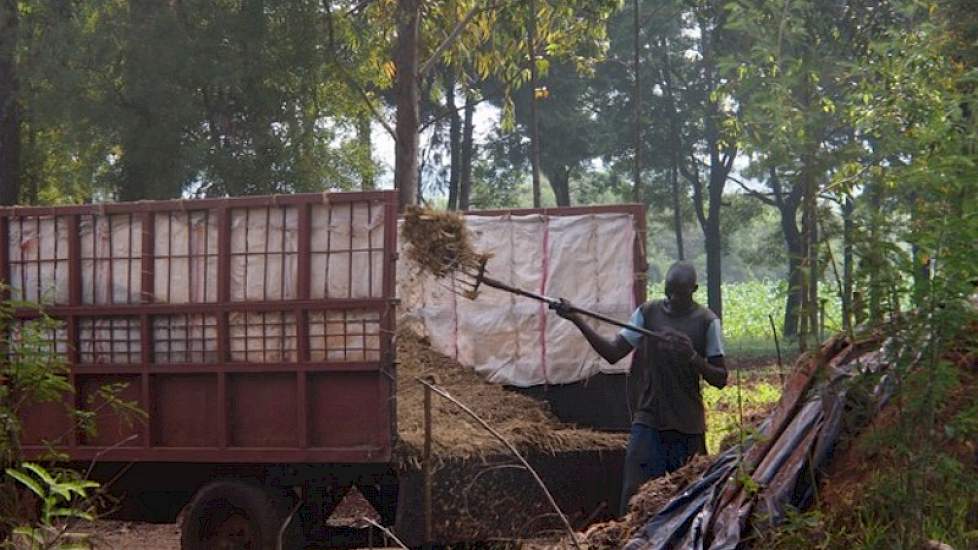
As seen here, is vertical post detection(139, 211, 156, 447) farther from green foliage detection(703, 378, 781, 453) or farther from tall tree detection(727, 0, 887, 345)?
green foliage detection(703, 378, 781, 453)

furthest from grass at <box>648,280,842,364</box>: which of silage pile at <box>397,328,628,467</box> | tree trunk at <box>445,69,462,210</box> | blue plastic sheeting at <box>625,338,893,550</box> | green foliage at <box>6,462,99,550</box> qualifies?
green foliage at <box>6,462,99,550</box>

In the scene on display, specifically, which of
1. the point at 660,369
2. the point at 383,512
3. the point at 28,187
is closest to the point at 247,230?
the point at 383,512

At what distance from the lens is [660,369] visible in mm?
8570

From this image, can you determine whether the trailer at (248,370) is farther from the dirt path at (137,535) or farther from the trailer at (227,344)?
the dirt path at (137,535)

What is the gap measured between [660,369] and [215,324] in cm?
243

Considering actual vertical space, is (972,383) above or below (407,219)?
below

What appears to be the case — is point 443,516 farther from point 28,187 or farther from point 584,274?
point 28,187

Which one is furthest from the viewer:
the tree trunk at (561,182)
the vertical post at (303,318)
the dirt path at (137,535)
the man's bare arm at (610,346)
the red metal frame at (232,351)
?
the tree trunk at (561,182)

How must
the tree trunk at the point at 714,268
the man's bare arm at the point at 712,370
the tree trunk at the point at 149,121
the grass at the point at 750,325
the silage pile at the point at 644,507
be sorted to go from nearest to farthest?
the silage pile at the point at 644,507 → the man's bare arm at the point at 712,370 → the tree trunk at the point at 149,121 → the grass at the point at 750,325 → the tree trunk at the point at 714,268

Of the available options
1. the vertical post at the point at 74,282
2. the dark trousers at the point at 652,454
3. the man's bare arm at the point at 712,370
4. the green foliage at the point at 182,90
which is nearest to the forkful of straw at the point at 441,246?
the man's bare arm at the point at 712,370

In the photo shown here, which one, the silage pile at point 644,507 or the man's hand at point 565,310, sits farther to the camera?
the man's hand at point 565,310

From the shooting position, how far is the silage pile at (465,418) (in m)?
8.30

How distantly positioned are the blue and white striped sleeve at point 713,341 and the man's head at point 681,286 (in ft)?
0.64

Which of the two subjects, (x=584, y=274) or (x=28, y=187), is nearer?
(x=584, y=274)
